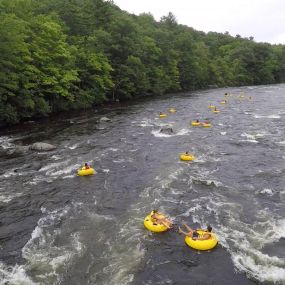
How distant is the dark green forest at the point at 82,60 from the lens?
34.4 m

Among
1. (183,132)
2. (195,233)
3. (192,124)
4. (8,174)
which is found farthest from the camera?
(192,124)

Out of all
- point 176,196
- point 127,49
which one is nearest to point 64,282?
point 176,196

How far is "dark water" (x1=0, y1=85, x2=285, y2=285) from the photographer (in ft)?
41.9

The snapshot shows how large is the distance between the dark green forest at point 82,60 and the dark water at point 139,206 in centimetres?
637

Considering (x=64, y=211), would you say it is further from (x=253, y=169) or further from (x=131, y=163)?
(x=253, y=169)

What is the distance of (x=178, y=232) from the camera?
1521cm

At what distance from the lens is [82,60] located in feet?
152

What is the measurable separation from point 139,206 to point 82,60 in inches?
1284

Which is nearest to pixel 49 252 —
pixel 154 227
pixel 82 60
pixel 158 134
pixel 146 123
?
pixel 154 227

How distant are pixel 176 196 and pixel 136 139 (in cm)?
1254

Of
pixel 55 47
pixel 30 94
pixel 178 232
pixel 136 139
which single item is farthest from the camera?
pixel 55 47

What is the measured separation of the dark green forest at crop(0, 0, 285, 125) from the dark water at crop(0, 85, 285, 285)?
6367 millimetres

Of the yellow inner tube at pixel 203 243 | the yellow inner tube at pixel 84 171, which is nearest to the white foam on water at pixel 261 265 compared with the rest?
the yellow inner tube at pixel 203 243

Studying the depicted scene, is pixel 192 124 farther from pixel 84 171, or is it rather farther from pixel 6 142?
pixel 6 142
